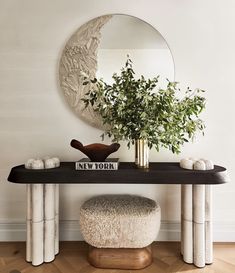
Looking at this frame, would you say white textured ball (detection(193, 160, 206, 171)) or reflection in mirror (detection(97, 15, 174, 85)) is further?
reflection in mirror (detection(97, 15, 174, 85))

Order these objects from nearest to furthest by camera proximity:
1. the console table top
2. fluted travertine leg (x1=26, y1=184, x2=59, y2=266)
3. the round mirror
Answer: the console table top
fluted travertine leg (x1=26, y1=184, x2=59, y2=266)
the round mirror

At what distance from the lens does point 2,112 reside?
214cm

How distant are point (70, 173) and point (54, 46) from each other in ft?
3.82

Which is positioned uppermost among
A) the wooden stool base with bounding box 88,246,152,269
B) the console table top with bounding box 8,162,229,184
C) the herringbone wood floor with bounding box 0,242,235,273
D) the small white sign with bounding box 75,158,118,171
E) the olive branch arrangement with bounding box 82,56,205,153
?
the olive branch arrangement with bounding box 82,56,205,153

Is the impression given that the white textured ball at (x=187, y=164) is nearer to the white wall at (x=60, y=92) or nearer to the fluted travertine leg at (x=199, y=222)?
the fluted travertine leg at (x=199, y=222)

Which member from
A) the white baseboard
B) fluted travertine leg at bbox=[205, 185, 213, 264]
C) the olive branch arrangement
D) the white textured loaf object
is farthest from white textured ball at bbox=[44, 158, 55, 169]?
fluted travertine leg at bbox=[205, 185, 213, 264]

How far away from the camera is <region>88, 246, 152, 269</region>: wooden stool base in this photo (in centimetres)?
170

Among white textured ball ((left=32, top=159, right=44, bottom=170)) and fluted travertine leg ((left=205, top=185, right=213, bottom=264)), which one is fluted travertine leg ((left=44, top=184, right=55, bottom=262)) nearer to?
white textured ball ((left=32, top=159, right=44, bottom=170))

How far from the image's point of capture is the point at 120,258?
1.71 metres

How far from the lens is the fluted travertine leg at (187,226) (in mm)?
1754

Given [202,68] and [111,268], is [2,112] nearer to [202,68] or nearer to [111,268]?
[111,268]

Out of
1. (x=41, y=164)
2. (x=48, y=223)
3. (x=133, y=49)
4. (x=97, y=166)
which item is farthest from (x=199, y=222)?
(x=133, y=49)

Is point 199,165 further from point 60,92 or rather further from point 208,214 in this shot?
point 60,92

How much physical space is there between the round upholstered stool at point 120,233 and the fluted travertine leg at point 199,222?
0.27 meters
